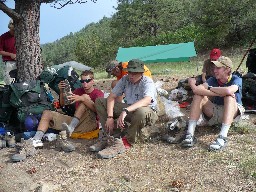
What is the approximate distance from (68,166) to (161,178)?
1047 mm

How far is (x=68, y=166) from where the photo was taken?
4035 millimetres

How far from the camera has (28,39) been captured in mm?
6082

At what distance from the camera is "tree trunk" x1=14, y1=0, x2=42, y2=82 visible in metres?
6.03

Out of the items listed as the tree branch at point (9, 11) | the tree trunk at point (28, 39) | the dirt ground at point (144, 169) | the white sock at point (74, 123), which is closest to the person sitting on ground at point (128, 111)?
the dirt ground at point (144, 169)

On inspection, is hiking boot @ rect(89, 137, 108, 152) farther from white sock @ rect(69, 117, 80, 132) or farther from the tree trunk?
the tree trunk

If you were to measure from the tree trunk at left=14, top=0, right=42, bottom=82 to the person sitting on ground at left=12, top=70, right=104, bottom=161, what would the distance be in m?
1.32

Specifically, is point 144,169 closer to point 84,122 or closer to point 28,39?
point 84,122

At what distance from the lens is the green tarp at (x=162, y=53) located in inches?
452

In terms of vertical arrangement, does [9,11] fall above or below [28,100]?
above

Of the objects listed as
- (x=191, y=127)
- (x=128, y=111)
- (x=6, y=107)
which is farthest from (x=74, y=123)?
(x=191, y=127)

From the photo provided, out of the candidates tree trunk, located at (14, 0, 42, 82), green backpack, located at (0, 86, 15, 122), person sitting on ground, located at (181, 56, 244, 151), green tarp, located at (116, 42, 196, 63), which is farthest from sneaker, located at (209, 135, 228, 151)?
green tarp, located at (116, 42, 196, 63)

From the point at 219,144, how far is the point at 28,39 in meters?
3.59

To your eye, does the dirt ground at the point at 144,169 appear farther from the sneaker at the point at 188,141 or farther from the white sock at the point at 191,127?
the white sock at the point at 191,127

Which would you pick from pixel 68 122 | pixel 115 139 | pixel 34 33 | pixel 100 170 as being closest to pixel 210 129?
pixel 115 139
